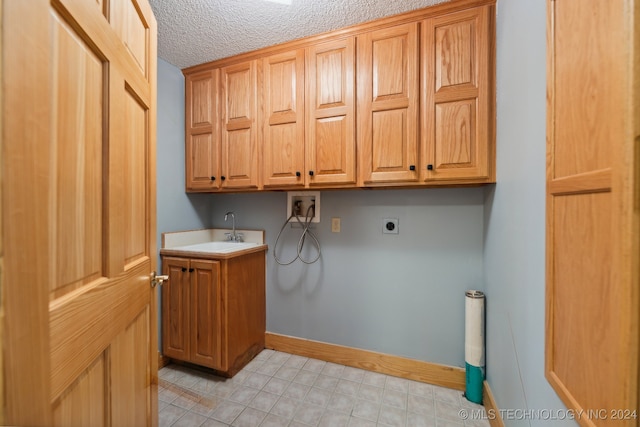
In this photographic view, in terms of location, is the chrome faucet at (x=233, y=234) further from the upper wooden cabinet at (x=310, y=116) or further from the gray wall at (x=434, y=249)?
the upper wooden cabinet at (x=310, y=116)

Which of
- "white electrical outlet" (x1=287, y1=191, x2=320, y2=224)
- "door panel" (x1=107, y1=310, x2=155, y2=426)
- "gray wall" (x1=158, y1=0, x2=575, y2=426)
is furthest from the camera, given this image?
"white electrical outlet" (x1=287, y1=191, x2=320, y2=224)

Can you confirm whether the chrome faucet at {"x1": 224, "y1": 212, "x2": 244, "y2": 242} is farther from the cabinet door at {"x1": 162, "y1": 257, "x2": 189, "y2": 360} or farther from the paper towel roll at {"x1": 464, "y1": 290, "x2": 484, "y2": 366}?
the paper towel roll at {"x1": 464, "y1": 290, "x2": 484, "y2": 366}

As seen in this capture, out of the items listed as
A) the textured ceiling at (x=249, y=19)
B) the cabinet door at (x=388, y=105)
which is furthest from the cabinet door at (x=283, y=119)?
the cabinet door at (x=388, y=105)

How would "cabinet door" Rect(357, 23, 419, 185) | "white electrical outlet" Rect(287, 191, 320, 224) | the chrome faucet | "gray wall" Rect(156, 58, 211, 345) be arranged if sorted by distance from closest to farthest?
"cabinet door" Rect(357, 23, 419, 185), "gray wall" Rect(156, 58, 211, 345), "white electrical outlet" Rect(287, 191, 320, 224), the chrome faucet

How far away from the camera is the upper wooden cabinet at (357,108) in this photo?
1.42 metres

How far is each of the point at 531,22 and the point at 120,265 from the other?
5.15 feet

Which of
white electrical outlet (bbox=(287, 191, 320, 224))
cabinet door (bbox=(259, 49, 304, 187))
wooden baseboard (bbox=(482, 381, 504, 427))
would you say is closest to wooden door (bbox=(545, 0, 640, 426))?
wooden baseboard (bbox=(482, 381, 504, 427))

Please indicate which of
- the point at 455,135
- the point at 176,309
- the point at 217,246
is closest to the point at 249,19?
the point at 455,135

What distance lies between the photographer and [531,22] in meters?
0.88

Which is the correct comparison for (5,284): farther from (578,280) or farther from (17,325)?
(578,280)

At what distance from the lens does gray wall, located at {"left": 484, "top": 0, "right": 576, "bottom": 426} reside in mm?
792

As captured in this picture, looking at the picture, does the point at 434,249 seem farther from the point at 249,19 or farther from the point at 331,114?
the point at 249,19

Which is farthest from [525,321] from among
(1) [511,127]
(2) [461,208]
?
(2) [461,208]

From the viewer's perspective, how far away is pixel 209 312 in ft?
5.83
